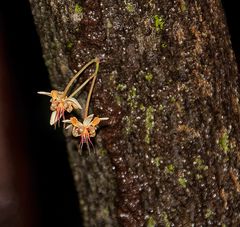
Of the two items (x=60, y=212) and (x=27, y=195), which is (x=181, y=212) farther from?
(x=60, y=212)

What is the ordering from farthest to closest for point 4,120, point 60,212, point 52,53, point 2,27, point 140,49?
point 60,212
point 2,27
point 4,120
point 52,53
point 140,49

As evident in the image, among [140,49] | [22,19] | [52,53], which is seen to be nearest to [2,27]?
[22,19]

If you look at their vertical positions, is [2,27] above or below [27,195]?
above

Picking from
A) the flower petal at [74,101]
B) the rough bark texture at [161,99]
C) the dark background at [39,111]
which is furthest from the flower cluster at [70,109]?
the dark background at [39,111]

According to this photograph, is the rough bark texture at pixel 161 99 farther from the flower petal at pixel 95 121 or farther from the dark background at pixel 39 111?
the dark background at pixel 39 111

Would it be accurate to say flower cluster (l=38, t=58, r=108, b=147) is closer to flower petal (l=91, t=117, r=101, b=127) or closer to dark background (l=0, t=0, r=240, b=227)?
flower petal (l=91, t=117, r=101, b=127)

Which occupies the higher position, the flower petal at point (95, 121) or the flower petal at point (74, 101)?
the flower petal at point (74, 101)

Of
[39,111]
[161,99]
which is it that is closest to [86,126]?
[161,99]
